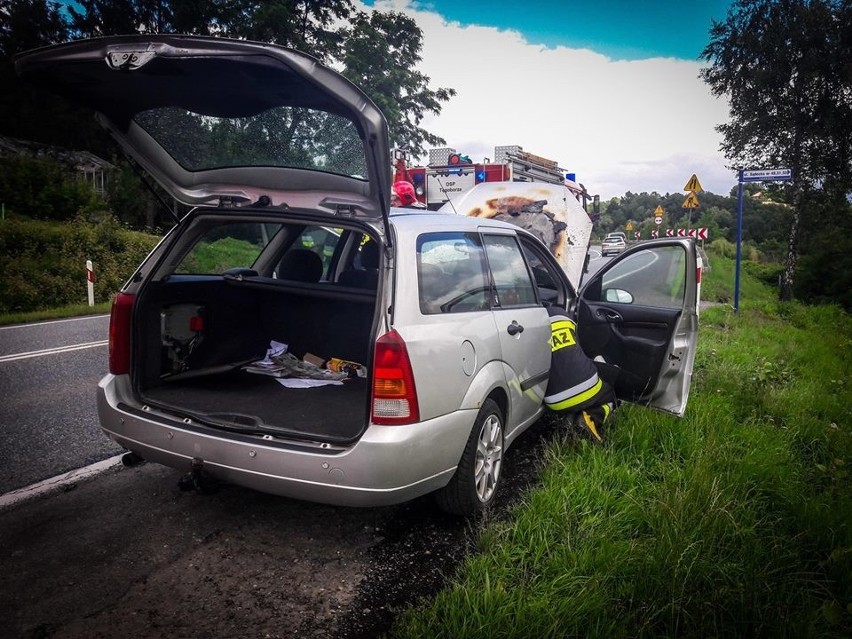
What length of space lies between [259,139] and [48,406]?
136 inches

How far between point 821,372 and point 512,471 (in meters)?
5.41

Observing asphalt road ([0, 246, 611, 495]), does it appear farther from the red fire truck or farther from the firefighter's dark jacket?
the red fire truck

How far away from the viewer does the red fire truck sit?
11.0 meters

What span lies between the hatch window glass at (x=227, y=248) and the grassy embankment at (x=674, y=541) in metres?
A: 2.39

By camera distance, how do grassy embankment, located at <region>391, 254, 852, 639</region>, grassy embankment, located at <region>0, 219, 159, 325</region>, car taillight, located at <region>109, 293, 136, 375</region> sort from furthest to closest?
grassy embankment, located at <region>0, 219, 159, 325</region>, car taillight, located at <region>109, 293, 136, 375</region>, grassy embankment, located at <region>391, 254, 852, 639</region>

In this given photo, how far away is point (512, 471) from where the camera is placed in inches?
160

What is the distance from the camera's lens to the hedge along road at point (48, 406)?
3.87 meters

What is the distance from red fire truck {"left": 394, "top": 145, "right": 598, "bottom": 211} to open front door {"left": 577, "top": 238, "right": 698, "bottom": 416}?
6.29 meters

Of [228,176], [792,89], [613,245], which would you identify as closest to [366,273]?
A: [228,176]

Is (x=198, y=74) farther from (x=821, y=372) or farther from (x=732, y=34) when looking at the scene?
(x=732, y=34)

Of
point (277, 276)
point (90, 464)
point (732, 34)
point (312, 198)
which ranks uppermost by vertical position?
point (732, 34)

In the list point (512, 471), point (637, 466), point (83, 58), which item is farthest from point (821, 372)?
point (83, 58)

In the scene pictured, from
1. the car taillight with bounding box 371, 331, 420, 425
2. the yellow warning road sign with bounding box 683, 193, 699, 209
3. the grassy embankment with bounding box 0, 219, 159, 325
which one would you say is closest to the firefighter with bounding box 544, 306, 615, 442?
the car taillight with bounding box 371, 331, 420, 425

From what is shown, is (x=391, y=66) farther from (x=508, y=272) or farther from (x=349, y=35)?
(x=508, y=272)
